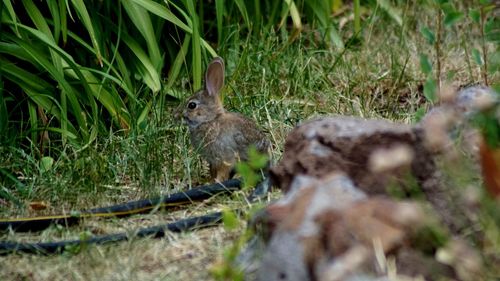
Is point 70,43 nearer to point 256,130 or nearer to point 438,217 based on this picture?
point 256,130

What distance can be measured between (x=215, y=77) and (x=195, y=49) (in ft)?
1.80

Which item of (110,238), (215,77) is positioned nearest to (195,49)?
(215,77)

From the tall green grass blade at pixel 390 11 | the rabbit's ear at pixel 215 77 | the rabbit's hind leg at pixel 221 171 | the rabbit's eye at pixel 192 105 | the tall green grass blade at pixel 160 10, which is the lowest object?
the tall green grass blade at pixel 390 11

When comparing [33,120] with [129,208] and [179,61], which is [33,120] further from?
[129,208]

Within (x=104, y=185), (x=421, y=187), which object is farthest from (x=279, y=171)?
(x=104, y=185)

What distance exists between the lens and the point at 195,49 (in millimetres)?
6227

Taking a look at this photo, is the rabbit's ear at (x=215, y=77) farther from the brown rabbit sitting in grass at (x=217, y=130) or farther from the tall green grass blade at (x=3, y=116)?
the tall green grass blade at (x=3, y=116)

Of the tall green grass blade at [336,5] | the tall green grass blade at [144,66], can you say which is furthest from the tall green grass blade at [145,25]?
the tall green grass blade at [336,5]

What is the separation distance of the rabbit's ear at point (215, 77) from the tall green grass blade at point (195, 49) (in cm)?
52

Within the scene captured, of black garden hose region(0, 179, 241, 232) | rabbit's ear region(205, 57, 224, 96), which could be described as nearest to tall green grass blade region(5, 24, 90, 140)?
rabbit's ear region(205, 57, 224, 96)

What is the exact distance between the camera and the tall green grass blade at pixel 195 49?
6180 millimetres

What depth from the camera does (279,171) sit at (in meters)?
4.13

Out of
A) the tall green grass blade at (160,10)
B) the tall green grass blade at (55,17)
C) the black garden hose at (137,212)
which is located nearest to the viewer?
the black garden hose at (137,212)

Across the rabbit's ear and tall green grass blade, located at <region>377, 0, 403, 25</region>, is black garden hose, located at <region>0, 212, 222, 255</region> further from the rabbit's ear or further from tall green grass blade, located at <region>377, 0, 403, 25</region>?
tall green grass blade, located at <region>377, 0, 403, 25</region>
